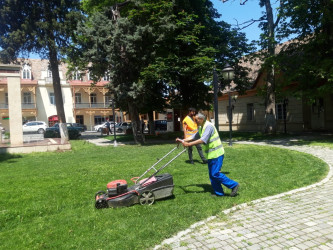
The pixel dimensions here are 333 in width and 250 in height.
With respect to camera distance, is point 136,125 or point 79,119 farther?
point 79,119

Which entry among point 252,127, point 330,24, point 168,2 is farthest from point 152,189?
point 252,127

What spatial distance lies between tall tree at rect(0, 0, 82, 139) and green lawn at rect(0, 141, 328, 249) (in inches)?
564

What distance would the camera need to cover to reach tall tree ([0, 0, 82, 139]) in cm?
1978

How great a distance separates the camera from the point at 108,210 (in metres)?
4.81

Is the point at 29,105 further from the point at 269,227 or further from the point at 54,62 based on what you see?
the point at 269,227

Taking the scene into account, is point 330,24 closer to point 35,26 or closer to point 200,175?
point 200,175

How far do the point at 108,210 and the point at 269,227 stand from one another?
2.66 metres

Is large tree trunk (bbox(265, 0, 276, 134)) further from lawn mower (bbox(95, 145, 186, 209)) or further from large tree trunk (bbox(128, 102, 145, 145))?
lawn mower (bbox(95, 145, 186, 209))

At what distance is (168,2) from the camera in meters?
15.9

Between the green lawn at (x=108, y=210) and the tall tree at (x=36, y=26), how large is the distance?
14.3 m

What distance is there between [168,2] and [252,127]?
15.9m

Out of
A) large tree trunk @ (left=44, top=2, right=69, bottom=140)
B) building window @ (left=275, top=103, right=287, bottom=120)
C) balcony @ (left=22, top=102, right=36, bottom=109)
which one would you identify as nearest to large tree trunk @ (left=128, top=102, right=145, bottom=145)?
large tree trunk @ (left=44, top=2, right=69, bottom=140)

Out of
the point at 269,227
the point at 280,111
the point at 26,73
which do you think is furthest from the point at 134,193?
the point at 26,73

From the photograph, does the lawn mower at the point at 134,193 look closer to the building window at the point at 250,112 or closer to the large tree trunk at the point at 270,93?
the large tree trunk at the point at 270,93
